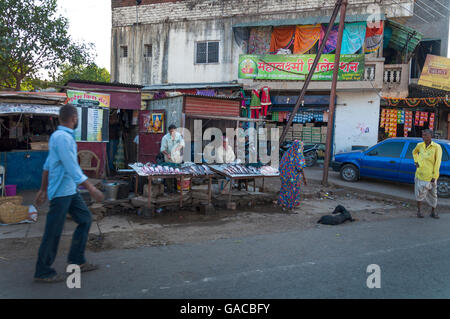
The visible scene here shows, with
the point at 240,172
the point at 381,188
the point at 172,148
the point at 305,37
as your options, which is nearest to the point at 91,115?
the point at 172,148

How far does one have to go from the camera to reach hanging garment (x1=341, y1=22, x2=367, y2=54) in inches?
604

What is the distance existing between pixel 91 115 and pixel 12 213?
181 inches

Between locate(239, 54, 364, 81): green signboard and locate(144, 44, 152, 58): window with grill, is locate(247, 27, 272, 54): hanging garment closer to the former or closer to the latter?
locate(239, 54, 364, 81): green signboard

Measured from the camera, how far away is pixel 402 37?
1575 cm

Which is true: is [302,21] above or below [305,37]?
above

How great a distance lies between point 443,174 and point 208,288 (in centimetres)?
915

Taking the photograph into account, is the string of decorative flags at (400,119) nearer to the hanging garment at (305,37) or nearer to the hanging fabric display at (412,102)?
the hanging fabric display at (412,102)

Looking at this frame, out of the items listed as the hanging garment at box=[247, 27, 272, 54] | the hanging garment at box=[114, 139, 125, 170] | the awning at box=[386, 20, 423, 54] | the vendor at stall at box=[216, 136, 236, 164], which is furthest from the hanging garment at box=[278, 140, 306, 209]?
the awning at box=[386, 20, 423, 54]

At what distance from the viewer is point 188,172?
748cm

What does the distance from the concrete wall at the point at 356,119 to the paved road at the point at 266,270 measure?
35.0 ft

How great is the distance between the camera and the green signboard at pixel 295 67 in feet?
50.0

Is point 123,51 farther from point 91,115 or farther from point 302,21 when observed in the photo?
point 91,115

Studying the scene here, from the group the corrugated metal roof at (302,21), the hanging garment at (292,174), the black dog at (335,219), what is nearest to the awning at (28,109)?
the hanging garment at (292,174)

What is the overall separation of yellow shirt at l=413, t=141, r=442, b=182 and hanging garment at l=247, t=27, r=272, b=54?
1090cm
